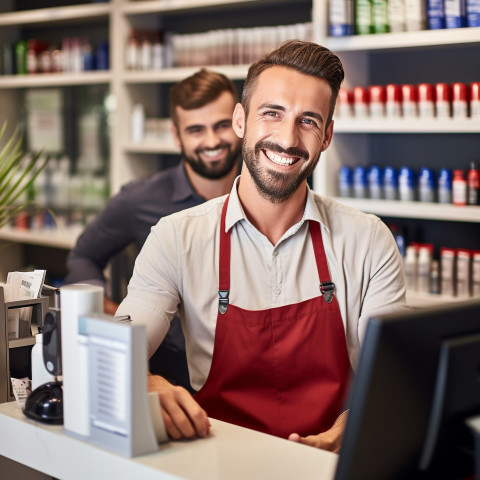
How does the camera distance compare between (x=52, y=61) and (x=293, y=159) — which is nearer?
(x=293, y=159)

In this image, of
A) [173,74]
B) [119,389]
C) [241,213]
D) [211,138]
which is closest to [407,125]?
[211,138]

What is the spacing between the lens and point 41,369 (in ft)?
5.35

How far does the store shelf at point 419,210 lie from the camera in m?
3.43

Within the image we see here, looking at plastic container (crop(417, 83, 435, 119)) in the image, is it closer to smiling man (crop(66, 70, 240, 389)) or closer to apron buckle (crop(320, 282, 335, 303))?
smiling man (crop(66, 70, 240, 389))

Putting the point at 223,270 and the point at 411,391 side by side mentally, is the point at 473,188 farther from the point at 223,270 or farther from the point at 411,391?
the point at 411,391

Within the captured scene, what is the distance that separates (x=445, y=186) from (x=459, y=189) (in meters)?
0.07

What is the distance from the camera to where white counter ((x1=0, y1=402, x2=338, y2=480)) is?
1396mm

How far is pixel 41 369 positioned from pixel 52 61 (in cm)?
404

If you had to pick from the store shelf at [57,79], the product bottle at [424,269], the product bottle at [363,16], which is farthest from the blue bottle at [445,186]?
the store shelf at [57,79]

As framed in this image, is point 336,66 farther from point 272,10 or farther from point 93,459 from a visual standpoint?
point 272,10

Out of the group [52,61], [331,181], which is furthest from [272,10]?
[52,61]

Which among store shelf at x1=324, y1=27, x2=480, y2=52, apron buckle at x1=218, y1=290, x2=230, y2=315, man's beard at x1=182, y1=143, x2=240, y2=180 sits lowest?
apron buckle at x1=218, y1=290, x2=230, y2=315

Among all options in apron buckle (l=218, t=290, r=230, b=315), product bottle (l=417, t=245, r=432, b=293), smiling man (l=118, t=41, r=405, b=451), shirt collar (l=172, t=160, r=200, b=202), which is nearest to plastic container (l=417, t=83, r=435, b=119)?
product bottle (l=417, t=245, r=432, b=293)

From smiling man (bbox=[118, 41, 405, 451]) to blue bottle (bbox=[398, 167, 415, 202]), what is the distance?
1481 mm
